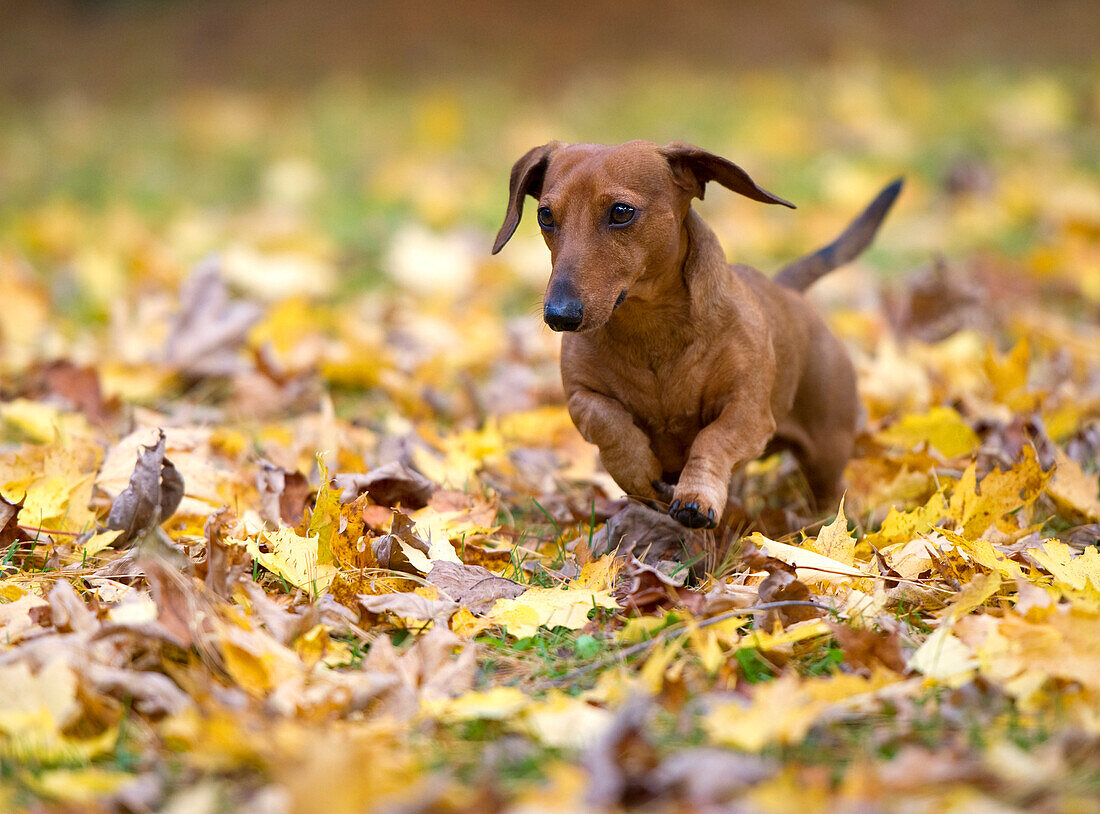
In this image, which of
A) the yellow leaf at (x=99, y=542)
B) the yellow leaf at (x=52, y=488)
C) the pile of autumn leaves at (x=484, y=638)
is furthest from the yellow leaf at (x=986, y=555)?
the yellow leaf at (x=52, y=488)

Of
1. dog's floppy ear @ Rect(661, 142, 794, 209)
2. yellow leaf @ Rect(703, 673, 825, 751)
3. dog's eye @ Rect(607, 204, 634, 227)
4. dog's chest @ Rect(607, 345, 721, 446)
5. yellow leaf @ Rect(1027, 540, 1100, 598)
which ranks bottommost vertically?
yellow leaf @ Rect(1027, 540, 1100, 598)

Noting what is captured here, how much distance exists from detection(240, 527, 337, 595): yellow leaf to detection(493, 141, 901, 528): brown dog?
665mm

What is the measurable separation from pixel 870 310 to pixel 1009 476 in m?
2.48

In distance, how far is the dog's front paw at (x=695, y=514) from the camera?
2.49 meters

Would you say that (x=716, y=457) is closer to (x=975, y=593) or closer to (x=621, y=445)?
(x=621, y=445)

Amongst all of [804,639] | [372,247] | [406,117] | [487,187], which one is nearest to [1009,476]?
[804,639]

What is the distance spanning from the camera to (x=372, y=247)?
6258 millimetres

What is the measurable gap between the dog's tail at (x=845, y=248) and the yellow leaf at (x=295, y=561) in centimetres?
185

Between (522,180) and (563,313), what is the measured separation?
1.93 ft

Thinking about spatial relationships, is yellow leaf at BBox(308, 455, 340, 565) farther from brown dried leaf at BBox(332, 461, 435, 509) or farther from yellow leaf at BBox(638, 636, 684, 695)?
yellow leaf at BBox(638, 636, 684, 695)

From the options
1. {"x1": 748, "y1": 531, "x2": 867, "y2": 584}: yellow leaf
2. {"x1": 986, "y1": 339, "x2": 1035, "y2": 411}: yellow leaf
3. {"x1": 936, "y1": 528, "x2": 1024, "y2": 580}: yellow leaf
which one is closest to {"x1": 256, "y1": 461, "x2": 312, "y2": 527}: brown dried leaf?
{"x1": 748, "y1": 531, "x2": 867, "y2": 584}: yellow leaf

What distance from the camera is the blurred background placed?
186 inches

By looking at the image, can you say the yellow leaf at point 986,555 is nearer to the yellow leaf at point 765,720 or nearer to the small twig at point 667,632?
the small twig at point 667,632

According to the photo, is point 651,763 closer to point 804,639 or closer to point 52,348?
point 804,639
